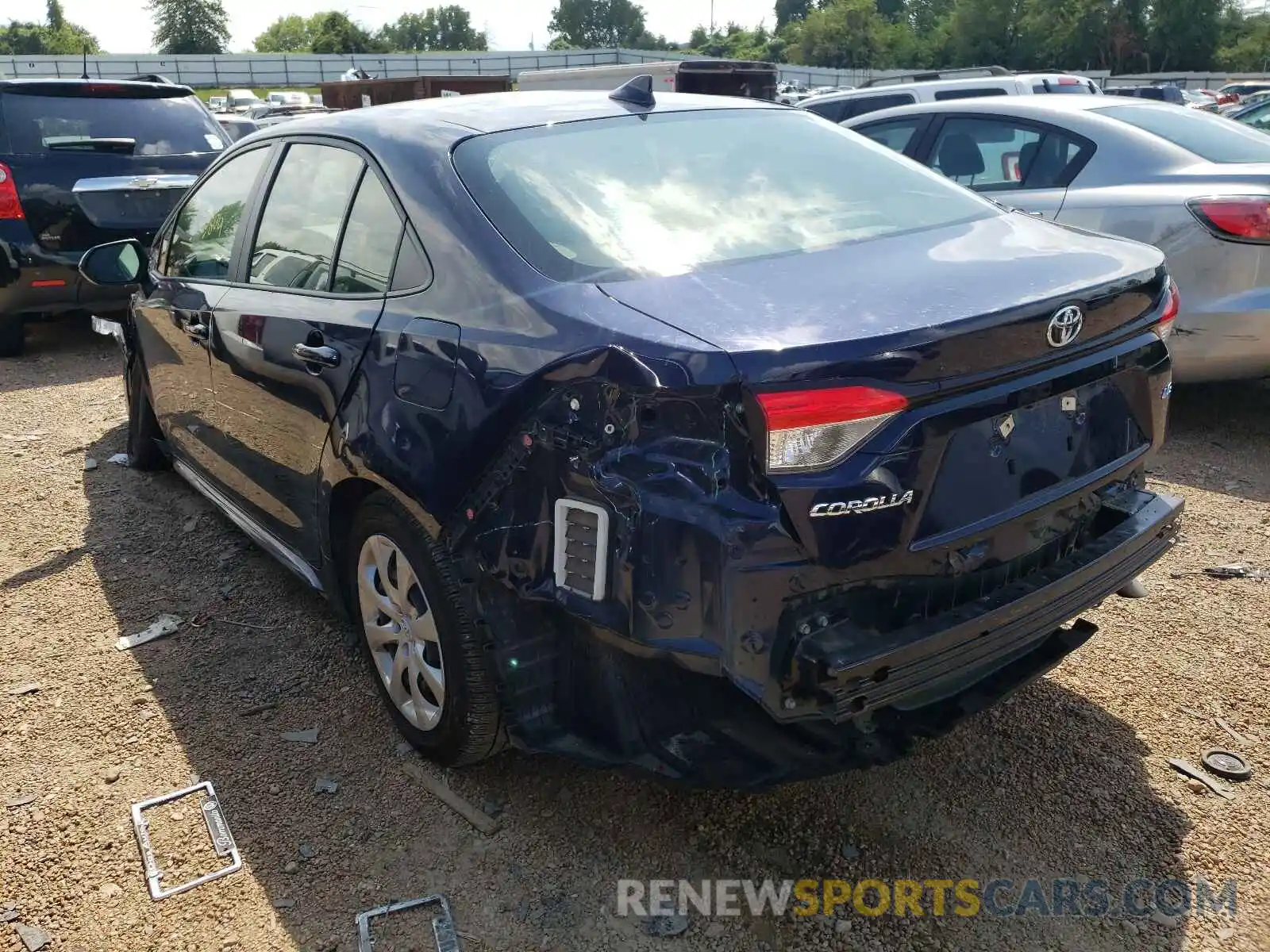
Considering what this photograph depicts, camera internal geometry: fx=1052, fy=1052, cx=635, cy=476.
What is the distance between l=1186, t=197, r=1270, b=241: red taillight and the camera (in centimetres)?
480

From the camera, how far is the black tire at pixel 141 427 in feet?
16.2

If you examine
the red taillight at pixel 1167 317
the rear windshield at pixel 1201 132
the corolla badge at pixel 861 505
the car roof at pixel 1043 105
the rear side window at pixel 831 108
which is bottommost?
the corolla badge at pixel 861 505

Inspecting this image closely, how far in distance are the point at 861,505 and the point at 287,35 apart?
474 feet

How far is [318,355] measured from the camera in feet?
9.59

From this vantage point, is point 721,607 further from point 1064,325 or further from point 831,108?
point 831,108

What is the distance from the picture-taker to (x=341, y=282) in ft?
9.83

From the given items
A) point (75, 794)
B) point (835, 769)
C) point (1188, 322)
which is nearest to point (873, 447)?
point (835, 769)

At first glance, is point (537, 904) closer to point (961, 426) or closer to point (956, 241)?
point (961, 426)

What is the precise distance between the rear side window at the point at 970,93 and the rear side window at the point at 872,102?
31cm

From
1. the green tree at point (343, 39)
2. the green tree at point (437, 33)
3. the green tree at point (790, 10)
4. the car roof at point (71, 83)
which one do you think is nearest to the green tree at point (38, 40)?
the green tree at point (343, 39)

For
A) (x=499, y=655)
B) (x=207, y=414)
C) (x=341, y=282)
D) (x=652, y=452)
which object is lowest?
(x=499, y=655)

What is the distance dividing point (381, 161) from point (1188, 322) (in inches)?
159

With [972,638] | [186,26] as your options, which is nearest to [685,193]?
[972,638]

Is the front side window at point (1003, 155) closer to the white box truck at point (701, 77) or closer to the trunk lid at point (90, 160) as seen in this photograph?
the trunk lid at point (90, 160)
